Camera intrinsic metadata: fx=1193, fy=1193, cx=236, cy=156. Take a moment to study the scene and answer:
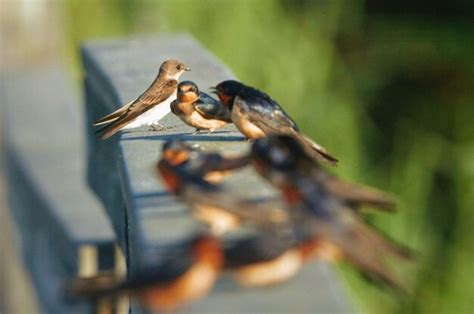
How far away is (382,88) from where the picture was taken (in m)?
5.52

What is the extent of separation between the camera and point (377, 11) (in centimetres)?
609

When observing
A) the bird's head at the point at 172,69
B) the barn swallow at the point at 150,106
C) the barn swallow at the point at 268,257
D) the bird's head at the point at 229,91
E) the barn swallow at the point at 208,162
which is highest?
the barn swallow at the point at 268,257

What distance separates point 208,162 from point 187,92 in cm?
91

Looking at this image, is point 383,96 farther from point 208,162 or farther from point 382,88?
point 208,162

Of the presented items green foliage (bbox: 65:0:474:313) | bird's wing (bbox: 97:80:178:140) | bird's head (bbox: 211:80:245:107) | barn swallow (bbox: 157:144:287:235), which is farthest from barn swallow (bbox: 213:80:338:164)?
green foliage (bbox: 65:0:474:313)

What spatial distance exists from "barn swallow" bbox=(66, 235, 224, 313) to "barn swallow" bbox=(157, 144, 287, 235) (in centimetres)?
11

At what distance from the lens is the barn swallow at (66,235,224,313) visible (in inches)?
60.2

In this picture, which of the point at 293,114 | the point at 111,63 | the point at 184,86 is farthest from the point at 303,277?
the point at 293,114

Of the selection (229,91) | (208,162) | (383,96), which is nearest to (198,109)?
(229,91)

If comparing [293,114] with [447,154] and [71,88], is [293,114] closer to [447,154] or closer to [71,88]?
[447,154]

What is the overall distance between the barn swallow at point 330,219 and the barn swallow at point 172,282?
0.14 m

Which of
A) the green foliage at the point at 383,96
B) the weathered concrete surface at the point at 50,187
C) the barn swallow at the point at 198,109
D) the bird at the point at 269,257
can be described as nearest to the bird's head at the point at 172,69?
the barn swallow at the point at 198,109

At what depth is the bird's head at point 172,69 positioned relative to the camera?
3199 millimetres

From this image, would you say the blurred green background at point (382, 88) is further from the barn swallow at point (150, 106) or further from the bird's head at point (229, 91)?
the bird's head at point (229, 91)
